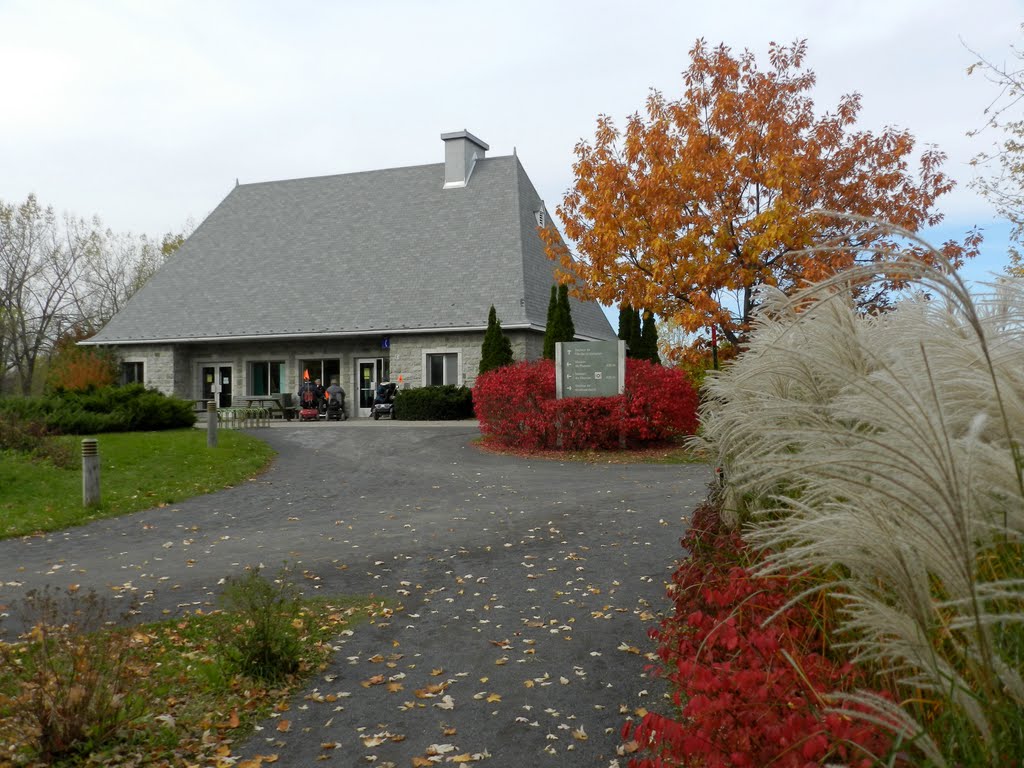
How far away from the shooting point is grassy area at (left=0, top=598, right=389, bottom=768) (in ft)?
12.9

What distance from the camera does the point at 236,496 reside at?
39.0 ft

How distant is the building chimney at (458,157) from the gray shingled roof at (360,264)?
363mm

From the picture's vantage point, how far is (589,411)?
631 inches

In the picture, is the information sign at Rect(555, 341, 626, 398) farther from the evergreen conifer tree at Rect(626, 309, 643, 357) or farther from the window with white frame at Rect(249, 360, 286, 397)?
the window with white frame at Rect(249, 360, 286, 397)

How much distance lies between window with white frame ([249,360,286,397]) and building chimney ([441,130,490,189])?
9056 mm

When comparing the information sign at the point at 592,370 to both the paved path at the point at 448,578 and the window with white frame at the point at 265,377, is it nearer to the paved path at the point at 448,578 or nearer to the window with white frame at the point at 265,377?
the paved path at the point at 448,578

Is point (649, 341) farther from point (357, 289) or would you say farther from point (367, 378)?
point (357, 289)

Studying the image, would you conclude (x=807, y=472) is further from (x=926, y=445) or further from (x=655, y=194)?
(x=655, y=194)

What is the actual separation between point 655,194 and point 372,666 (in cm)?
1179

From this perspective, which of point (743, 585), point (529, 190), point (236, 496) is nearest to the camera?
point (743, 585)

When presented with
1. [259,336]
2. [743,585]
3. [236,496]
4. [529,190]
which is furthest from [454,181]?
[743,585]

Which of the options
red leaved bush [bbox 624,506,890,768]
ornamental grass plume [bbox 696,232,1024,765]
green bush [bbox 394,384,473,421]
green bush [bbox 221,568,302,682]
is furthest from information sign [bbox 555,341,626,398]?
ornamental grass plume [bbox 696,232,1024,765]

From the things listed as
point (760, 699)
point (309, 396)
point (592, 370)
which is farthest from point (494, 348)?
point (760, 699)

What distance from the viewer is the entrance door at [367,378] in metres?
27.2
